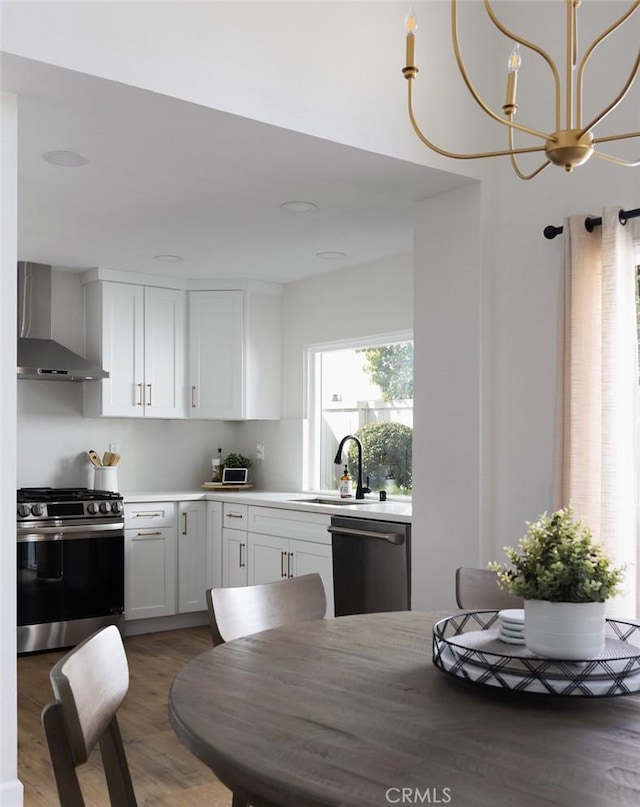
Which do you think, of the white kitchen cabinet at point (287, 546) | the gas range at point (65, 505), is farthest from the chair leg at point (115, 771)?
the gas range at point (65, 505)

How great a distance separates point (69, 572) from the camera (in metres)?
4.94

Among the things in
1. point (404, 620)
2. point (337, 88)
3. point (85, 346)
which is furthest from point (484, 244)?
point (85, 346)

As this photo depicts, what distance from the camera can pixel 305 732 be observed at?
51.0 inches

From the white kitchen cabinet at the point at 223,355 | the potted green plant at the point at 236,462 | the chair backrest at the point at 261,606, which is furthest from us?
the potted green plant at the point at 236,462

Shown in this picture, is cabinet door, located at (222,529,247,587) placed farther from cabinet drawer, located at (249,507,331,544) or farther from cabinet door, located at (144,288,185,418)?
cabinet door, located at (144,288,185,418)

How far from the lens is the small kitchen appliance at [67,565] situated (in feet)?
15.7

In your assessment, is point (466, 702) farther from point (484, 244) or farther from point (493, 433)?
point (484, 244)

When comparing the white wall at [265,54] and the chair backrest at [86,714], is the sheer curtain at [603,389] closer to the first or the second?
the white wall at [265,54]

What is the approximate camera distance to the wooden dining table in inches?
43.1

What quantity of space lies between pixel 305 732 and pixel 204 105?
2166 millimetres

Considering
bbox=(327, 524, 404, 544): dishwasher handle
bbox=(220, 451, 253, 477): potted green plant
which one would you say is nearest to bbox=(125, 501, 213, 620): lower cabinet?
bbox=(220, 451, 253, 477): potted green plant

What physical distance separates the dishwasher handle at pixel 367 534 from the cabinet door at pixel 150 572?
57.6 inches

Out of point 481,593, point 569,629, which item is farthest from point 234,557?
point 569,629

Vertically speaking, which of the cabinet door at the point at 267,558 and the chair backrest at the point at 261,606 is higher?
the chair backrest at the point at 261,606
